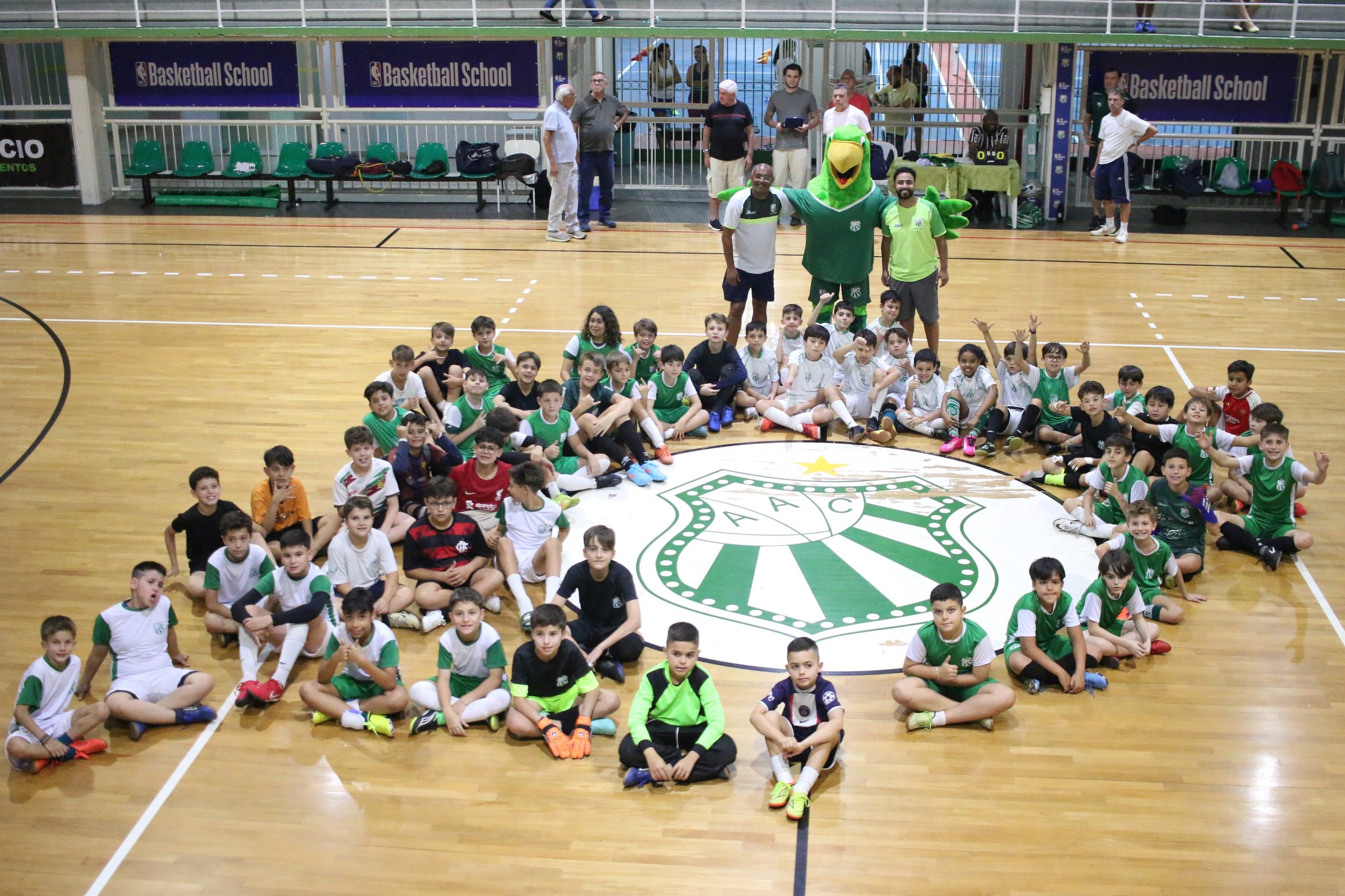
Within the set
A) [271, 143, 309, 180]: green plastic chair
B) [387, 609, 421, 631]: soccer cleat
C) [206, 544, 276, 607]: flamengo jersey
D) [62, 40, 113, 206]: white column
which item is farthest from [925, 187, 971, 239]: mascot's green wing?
[62, 40, 113, 206]: white column

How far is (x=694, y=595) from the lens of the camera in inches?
297

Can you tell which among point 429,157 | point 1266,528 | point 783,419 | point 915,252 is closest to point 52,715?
point 783,419

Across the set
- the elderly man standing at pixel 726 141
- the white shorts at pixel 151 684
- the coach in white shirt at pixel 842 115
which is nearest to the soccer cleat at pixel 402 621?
the white shorts at pixel 151 684

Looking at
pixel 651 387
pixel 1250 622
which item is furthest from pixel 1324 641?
pixel 651 387

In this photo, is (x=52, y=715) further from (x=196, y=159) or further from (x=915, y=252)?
(x=196, y=159)

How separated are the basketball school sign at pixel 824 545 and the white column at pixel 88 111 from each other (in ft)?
45.4

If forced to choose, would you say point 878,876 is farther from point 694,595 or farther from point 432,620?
point 432,620

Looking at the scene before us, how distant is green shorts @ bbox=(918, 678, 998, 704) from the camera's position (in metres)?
6.34

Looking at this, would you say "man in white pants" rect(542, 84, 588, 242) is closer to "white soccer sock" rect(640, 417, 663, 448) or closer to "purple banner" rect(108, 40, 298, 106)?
"purple banner" rect(108, 40, 298, 106)

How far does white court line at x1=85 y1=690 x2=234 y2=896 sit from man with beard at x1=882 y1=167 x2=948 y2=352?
680 centimetres

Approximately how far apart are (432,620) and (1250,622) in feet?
15.5

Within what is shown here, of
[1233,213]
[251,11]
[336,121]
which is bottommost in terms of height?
[1233,213]

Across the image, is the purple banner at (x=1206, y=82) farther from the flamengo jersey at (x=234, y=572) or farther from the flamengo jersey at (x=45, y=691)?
the flamengo jersey at (x=45, y=691)

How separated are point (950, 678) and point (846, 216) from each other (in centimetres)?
586
